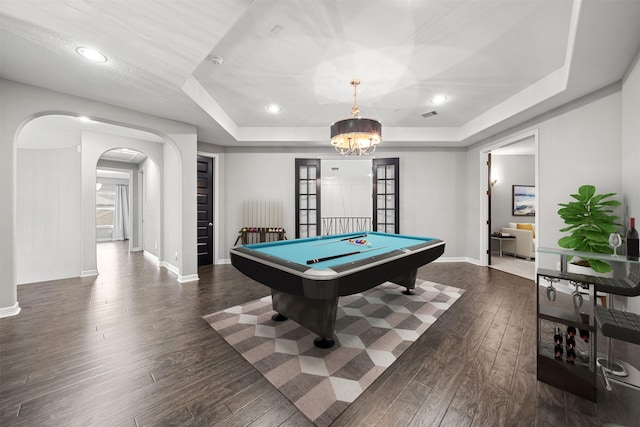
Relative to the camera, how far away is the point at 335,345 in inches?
83.0

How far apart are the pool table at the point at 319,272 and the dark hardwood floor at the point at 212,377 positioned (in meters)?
0.59

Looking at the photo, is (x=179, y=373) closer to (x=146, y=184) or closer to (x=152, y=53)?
(x=152, y=53)

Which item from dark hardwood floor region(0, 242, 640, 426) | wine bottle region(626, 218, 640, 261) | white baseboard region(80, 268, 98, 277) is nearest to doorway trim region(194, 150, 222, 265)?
white baseboard region(80, 268, 98, 277)

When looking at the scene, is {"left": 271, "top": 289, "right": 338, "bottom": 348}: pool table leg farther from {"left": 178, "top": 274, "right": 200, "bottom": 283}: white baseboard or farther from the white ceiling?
{"left": 178, "top": 274, "right": 200, "bottom": 283}: white baseboard

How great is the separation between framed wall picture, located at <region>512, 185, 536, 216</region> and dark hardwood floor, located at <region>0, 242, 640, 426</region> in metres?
5.22

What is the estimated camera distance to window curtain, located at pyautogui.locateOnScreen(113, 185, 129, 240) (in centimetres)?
927

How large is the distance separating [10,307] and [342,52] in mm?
4613

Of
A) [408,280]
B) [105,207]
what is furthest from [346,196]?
[105,207]

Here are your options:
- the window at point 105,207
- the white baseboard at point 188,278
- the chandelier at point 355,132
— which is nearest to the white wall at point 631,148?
the chandelier at point 355,132

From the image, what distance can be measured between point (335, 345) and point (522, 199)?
25.2 feet

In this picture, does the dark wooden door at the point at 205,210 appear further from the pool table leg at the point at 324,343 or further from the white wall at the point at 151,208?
the pool table leg at the point at 324,343

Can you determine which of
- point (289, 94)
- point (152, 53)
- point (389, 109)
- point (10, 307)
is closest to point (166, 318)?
point (10, 307)

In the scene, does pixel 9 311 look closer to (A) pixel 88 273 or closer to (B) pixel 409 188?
(A) pixel 88 273

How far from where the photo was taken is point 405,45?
2402 millimetres
